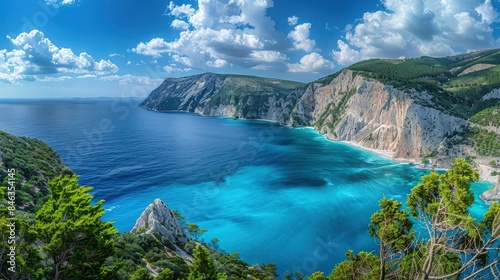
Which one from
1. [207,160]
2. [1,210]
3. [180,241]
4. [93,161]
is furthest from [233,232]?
[93,161]

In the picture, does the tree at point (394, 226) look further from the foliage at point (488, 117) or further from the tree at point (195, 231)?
the foliage at point (488, 117)

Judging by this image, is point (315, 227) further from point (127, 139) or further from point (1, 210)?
point (127, 139)

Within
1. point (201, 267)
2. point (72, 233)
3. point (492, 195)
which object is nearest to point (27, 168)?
point (72, 233)

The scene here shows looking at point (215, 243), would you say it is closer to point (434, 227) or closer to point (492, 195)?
point (434, 227)

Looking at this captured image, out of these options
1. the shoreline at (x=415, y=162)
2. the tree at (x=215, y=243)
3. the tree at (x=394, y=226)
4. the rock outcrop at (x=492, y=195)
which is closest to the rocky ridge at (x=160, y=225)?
the tree at (x=215, y=243)

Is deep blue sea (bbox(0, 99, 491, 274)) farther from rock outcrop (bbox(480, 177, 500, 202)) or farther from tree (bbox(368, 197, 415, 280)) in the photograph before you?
tree (bbox(368, 197, 415, 280))
